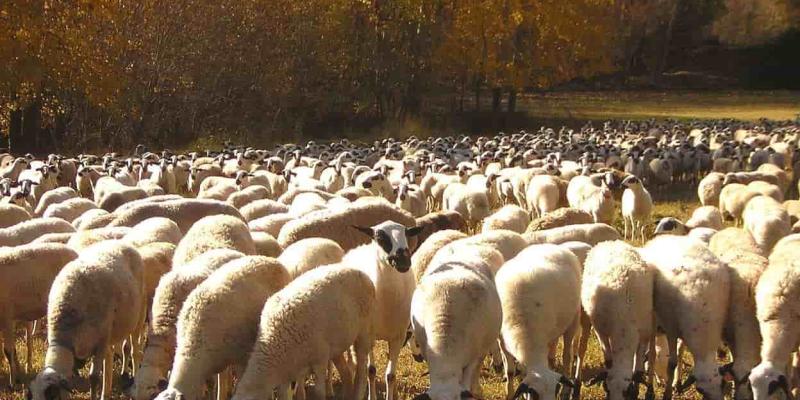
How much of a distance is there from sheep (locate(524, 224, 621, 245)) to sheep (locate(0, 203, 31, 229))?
8.32 metres

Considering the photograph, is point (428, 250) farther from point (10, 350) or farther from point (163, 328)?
point (10, 350)

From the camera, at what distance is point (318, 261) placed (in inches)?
405

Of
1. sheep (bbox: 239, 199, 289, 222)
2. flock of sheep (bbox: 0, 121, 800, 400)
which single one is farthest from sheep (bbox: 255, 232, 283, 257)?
sheep (bbox: 239, 199, 289, 222)

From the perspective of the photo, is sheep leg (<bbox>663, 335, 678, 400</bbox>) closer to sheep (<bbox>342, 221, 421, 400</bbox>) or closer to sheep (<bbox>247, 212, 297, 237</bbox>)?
sheep (<bbox>342, 221, 421, 400</bbox>)

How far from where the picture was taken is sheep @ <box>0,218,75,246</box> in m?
12.8

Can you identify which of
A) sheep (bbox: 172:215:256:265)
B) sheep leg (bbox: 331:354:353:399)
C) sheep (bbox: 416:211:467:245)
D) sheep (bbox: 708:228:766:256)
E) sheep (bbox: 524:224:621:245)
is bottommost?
sheep leg (bbox: 331:354:353:399)

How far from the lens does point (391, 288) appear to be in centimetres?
Answer: 938

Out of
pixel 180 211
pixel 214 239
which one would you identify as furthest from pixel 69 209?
pixel 214 239

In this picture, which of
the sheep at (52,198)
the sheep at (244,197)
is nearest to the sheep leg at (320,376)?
the sheep at (244,197)

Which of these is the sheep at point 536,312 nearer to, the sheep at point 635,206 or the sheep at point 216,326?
the sheep at point 216,326

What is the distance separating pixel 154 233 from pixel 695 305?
6.77 metres

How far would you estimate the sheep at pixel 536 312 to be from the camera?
334 inches

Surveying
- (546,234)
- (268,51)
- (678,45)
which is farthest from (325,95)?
(678,45)

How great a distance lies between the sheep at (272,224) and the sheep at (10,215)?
4.20 meters
